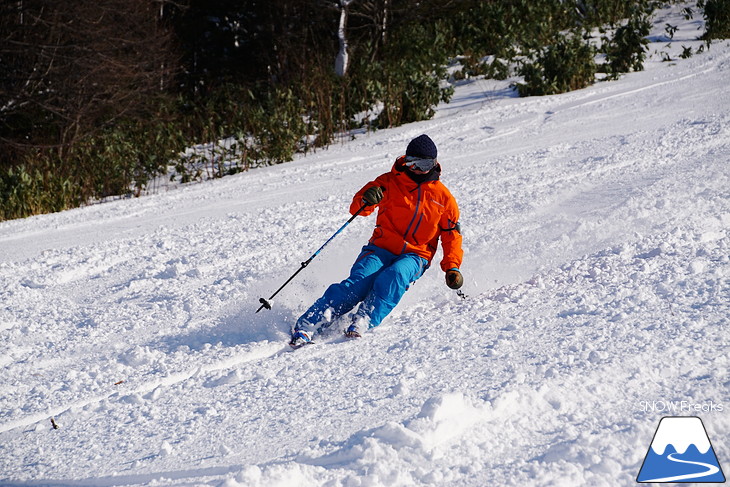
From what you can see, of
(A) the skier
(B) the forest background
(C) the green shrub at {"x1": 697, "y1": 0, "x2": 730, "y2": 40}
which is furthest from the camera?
(C) the green shrub at {"x1": 697, "y1": 0, "x2": 730, "y2": 40}

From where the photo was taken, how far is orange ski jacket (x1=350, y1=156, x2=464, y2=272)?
15.2ft

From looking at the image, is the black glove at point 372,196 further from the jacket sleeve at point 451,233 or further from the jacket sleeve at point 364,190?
the jacket sleeve at point 451,233

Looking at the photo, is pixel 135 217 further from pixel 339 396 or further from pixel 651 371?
pixel 651 371

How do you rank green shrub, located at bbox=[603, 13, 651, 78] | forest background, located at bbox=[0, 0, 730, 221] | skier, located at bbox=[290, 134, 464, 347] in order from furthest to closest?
green shrub, located at bbox=[603, 13, 651, 78] < forest background, located at bbox=[0, 0, 730, 221] < skier, located at bbox=[290, 134, 464, 347]

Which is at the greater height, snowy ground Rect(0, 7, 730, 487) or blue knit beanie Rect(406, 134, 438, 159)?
blue knit beanie Rect(406, 134, 438, 159)

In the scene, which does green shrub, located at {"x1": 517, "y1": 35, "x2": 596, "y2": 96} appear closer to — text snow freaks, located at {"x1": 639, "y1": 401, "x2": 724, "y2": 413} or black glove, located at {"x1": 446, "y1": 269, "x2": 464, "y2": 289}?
black glove, located at {"x1": 446, "y1": 269, "x2": 464, "y2": 289}

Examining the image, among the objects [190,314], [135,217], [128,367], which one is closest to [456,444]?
[128,367]

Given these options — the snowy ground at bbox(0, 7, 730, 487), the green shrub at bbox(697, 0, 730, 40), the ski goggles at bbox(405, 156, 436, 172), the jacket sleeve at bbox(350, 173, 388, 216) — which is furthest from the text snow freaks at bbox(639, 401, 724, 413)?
the green shrub at bbox(697, 0, 730, 40)

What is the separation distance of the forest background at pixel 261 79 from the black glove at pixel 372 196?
578 centimetres

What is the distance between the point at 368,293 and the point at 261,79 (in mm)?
12937

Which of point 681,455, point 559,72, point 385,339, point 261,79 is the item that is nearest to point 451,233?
point 385,339

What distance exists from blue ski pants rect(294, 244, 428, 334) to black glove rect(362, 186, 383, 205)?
1.17 ft

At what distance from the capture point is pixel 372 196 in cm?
462

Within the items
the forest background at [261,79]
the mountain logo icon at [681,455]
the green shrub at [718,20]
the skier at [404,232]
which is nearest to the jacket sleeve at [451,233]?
the skier at [404,232]
